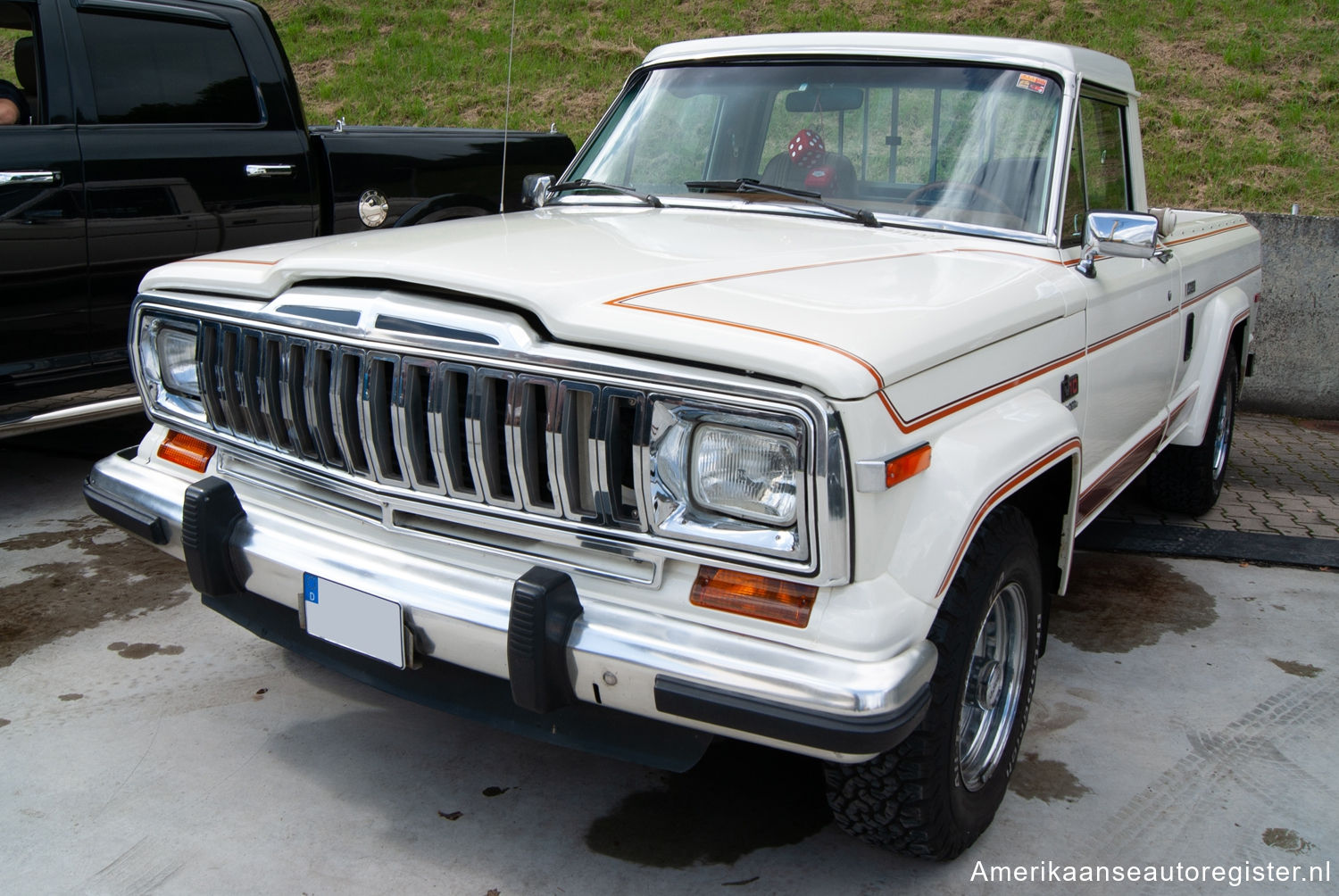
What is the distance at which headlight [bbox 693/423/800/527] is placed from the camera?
2.01 meters

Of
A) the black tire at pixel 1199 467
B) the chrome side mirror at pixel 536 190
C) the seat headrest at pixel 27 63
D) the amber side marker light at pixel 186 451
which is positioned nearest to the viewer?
the amber side marker light at pixel 186 451

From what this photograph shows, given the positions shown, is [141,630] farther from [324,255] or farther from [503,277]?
[503,277]

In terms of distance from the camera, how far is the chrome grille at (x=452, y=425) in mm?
2096

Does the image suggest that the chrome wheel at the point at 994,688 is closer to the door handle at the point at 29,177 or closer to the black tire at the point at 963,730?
the black tire at the point at 963,730

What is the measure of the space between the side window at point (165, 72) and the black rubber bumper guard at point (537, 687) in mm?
2653

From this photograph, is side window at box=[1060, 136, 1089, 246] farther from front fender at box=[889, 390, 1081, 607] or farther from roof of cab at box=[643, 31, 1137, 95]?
front fender at box=[889, 390, 1081, 607]

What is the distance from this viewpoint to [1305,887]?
2525 millimetres

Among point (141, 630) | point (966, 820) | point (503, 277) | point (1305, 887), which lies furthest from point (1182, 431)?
point (141, 630)

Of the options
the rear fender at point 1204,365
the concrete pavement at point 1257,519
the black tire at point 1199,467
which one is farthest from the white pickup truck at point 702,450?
the black tire at point 1199,467

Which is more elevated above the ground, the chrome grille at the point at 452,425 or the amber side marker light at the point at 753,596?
the chrome grille at the point at 452,425

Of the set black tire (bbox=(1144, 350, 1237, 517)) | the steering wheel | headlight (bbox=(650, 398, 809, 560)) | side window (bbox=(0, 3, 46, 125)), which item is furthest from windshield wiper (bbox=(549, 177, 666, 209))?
black tire (bbox=(1144, 350, 1237, 517))

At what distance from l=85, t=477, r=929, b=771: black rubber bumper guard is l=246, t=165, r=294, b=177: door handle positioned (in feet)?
8.72

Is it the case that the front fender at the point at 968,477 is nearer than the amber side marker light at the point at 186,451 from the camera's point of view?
Yes

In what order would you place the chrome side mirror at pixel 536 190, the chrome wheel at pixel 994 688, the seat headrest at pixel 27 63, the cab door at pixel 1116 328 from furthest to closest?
the seat headrest at pixel 27 63 → the chrome side mirror at pixel 536 190 → the cab door at pixel 1116 328 → the chrome wheel at pixel 994 688
